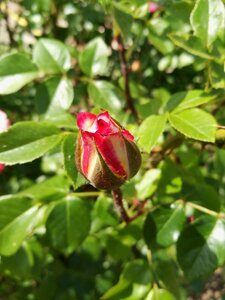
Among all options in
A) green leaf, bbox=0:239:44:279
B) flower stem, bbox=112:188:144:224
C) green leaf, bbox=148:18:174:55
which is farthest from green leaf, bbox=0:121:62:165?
green leaf, bbox=148:18:174:55

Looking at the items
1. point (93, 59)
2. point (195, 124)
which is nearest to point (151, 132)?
point (195, 124)

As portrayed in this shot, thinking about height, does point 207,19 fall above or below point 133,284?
above

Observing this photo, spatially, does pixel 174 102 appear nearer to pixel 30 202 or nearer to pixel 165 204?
pixel 165 204

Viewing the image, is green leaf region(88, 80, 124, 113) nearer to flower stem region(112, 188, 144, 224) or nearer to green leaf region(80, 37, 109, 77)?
green leaf region(80, 37, 109, 77)

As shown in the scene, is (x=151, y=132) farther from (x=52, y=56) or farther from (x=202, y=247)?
(x=52, y=56)

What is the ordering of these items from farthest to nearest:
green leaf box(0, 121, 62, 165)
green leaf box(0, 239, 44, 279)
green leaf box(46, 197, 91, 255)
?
green leaf box(0, 239, 44, 279)
green leaf box(46, 197, 91, 255)
green leaf box(0, 121, 62, 165)
